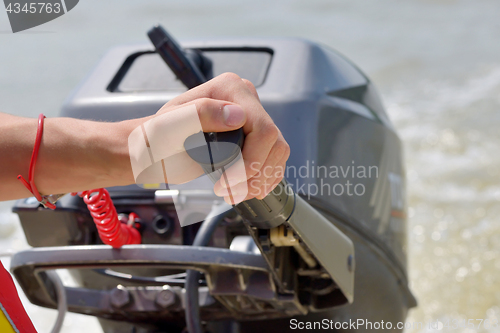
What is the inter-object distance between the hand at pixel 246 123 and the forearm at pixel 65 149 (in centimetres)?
8

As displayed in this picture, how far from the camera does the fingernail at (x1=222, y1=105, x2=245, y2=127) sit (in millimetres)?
647

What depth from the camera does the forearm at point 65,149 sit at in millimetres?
694

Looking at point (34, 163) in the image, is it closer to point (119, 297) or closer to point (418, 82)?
point (119, 297)

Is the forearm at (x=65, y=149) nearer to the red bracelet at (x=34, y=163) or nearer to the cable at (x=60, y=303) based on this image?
the red bracelet at (x=34, y=163)

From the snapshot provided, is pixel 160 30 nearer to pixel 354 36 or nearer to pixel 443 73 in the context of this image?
pixel 443 73

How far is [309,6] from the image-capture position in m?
6.52

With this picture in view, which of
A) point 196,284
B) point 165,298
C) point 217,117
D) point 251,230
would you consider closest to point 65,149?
A: point 217,117

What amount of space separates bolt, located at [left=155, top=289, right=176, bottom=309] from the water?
1084 mm


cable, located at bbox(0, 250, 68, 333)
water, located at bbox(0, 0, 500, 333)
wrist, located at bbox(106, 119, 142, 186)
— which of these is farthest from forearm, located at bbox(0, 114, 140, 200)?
water, located at bbox(0, 0, 500, 333)

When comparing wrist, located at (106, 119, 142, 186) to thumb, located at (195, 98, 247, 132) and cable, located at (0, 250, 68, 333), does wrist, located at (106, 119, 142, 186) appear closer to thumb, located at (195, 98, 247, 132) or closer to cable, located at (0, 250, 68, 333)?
thumb, located at (195, 98, 247, 132)

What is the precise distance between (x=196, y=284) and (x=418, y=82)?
390 cm

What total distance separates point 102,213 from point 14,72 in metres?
4.84

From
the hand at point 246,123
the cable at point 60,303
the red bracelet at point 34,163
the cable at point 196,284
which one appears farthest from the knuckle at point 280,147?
the cable at point 60,303

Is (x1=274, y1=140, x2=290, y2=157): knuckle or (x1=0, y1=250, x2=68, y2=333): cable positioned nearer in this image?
(x1=274, y1=140, x2=290, y2=157): knuckle
